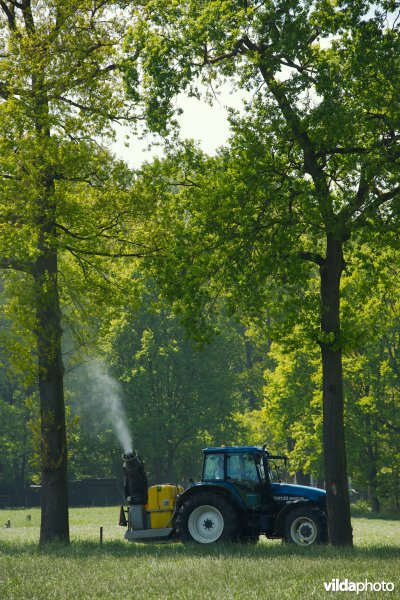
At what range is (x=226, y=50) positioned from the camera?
22.5 meters

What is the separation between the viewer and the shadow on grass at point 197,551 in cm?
1888

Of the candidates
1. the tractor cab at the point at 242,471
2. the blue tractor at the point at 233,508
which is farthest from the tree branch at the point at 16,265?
the tractor cab at the point at 242,471

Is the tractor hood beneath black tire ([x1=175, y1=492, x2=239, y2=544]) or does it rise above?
above

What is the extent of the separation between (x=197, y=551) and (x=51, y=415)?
641 centimetres

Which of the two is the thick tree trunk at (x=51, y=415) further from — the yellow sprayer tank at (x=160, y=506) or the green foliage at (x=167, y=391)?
the green foliage at (x=167, y=391)

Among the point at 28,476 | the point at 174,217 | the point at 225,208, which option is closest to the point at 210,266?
the point at 225,208

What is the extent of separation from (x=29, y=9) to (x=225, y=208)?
7969 millimetres

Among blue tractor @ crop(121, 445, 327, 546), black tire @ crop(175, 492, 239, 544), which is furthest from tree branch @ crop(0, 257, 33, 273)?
black tire @ crop(175, 492, 239, 544)

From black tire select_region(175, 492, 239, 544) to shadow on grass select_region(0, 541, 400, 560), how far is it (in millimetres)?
433

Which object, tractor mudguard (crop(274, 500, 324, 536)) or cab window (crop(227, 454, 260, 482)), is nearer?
tractor mudguard (crop(274, 500, 324, 536))

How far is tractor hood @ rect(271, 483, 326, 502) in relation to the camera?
23.3m

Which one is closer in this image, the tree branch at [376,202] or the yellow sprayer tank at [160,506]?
the tree branch at [376,202]

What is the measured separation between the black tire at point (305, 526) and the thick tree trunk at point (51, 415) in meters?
6.16

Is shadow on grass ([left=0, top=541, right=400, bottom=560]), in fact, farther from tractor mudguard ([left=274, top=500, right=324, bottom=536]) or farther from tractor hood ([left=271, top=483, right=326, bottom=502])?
tractor hood ([left=271, top=483, right=326, bottom=502])
